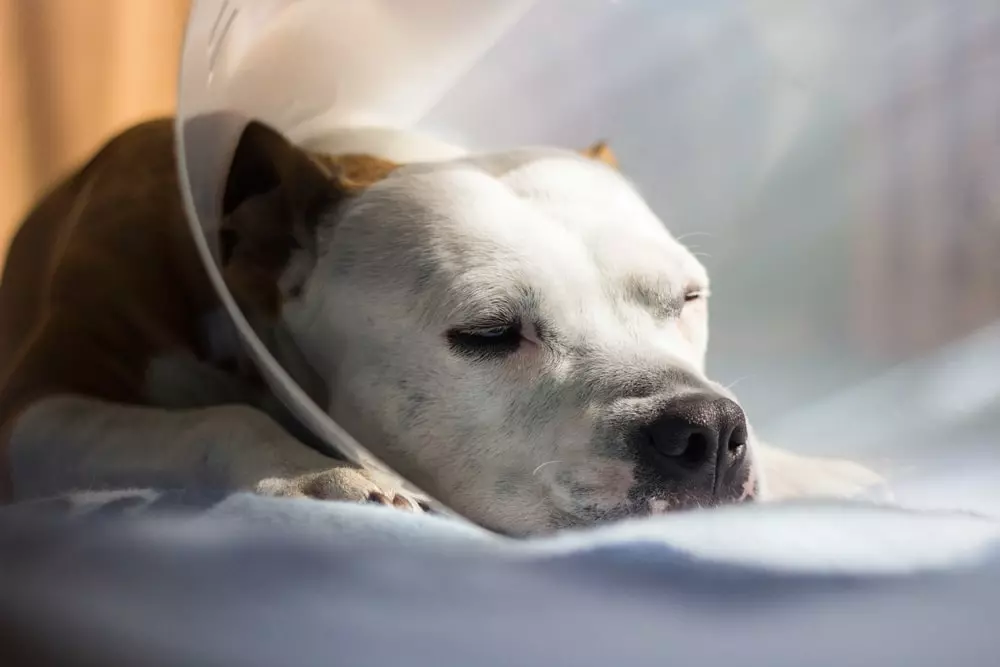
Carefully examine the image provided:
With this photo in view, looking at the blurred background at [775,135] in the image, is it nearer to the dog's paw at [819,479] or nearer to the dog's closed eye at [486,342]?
the dog's paw at [819,479]

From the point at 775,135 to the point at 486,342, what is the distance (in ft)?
2.24

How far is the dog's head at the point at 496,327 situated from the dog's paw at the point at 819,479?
0.43 ft

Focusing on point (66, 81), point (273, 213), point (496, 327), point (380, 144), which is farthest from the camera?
point (66, 81)

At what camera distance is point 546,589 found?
547mm

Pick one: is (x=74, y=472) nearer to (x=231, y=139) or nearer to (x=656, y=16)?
(x=231, y=139)

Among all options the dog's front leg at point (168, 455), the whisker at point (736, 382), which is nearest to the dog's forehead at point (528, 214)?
the whisker at point (736, 382)

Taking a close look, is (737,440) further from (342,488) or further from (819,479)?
(342,488)

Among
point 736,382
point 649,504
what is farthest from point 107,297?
point 736,382

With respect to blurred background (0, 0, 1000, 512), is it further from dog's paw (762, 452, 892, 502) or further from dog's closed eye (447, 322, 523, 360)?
dog's closed eye (447, 322, 523, 360)

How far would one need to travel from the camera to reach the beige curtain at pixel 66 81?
147 centimetres

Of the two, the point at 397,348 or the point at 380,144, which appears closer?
the point at 397,348

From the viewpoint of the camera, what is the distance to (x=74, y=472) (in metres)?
0.84

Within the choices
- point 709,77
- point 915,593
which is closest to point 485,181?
point 709,77

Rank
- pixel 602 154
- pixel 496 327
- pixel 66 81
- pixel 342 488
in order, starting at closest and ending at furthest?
pixel 342 488
pixel 496 327
pixel 602 154
pixel 66 81
